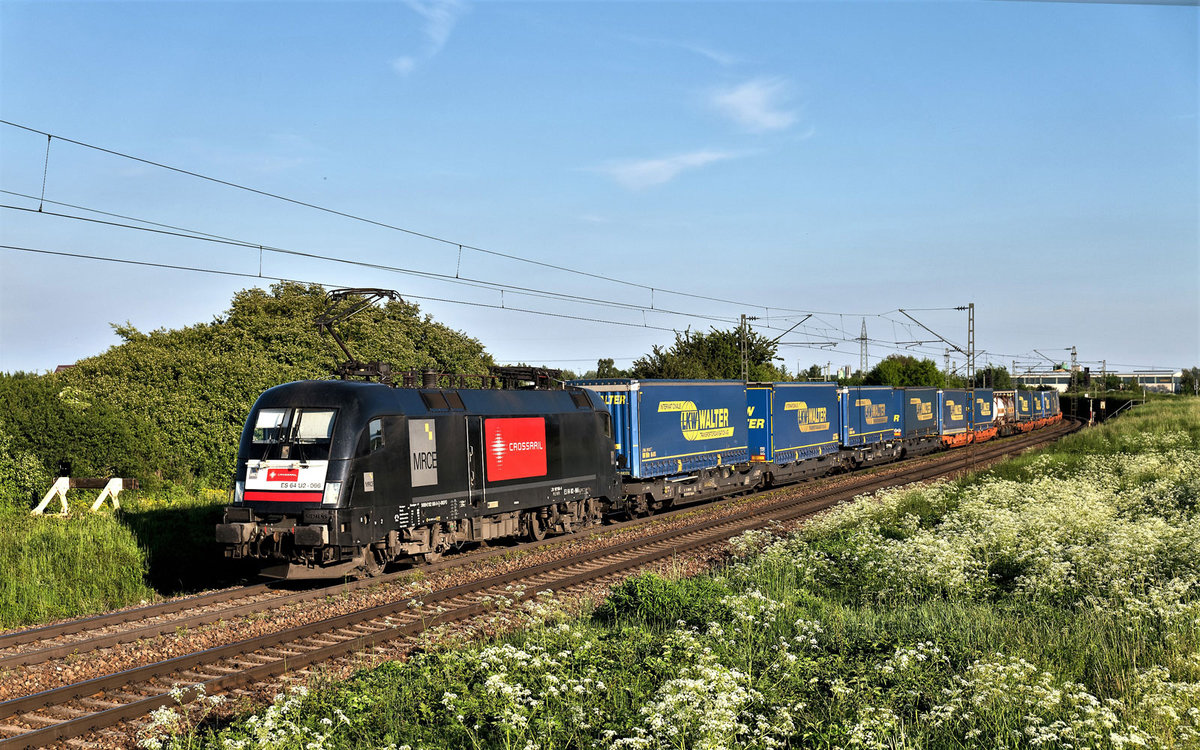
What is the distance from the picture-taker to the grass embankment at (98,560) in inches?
501

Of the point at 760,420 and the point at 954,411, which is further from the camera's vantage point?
the point at 954,411

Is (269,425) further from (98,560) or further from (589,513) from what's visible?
(589,513)

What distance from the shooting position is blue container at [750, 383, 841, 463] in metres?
27.4

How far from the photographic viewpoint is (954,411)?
1850 inches

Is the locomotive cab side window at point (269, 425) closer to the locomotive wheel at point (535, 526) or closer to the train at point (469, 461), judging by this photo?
the train at point (469, 461)

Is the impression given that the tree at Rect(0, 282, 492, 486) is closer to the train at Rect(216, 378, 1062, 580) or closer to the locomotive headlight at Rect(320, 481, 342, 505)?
the train at Rect(216, 378, 1062, 580)

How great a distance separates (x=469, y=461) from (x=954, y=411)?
39282 mm

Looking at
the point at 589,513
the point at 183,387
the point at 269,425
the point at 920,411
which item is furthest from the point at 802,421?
the point at 183,387

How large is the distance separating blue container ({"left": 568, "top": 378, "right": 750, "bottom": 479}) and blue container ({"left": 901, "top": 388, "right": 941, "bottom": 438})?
664 inches

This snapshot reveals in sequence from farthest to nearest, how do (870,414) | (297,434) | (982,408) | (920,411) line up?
(982,408) < (920,411) < (870,414) < (297,434)

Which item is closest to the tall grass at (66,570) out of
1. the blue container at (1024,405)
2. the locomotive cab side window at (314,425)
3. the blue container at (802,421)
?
the locomotive cab side window at (314,425)

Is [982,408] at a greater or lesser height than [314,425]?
lesser

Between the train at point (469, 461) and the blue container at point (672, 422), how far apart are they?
43 mm

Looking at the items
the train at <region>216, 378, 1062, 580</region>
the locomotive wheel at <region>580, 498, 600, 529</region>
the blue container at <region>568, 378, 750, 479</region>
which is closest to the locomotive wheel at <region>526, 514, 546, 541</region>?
the train at <region>216, 378, 1062, 580</region>
